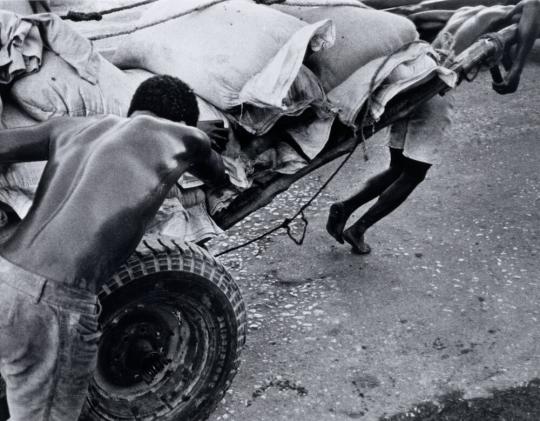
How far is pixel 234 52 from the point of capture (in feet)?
9.67

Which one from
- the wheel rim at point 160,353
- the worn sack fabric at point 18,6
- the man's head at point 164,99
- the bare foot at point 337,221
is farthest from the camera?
the bare foot at point 337,221

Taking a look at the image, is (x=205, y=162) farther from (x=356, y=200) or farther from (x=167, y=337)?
(x=356, y=200)

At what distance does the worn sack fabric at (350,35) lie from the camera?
3.20 meters

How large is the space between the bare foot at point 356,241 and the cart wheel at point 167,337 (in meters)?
1.62

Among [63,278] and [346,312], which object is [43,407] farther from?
[346,312]

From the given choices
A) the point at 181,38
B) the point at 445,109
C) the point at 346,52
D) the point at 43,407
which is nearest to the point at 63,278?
the point at 43,407

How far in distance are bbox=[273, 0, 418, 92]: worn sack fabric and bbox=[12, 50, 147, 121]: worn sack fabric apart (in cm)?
100

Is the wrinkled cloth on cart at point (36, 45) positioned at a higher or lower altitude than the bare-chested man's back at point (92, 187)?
higher

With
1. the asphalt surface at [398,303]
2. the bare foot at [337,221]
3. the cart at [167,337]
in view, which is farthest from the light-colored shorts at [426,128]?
the cart at [167,337]

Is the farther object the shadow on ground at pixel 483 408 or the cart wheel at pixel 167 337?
the shadow on ground at pixel 483 408

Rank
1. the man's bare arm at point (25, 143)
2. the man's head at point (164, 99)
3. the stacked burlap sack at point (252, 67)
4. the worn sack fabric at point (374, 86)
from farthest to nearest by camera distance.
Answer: the worn sack fabric at point (374, 86) → the stacked burlap sack at point (252, 67) → the man's head at point (164, 99) → the man's bare arm at point (25, 143)

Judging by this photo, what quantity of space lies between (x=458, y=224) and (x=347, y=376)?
6.09 feet

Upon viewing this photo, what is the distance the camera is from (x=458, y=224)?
14.7 feet

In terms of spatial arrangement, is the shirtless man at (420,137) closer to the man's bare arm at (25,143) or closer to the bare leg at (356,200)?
the bare leg at (356,200)
